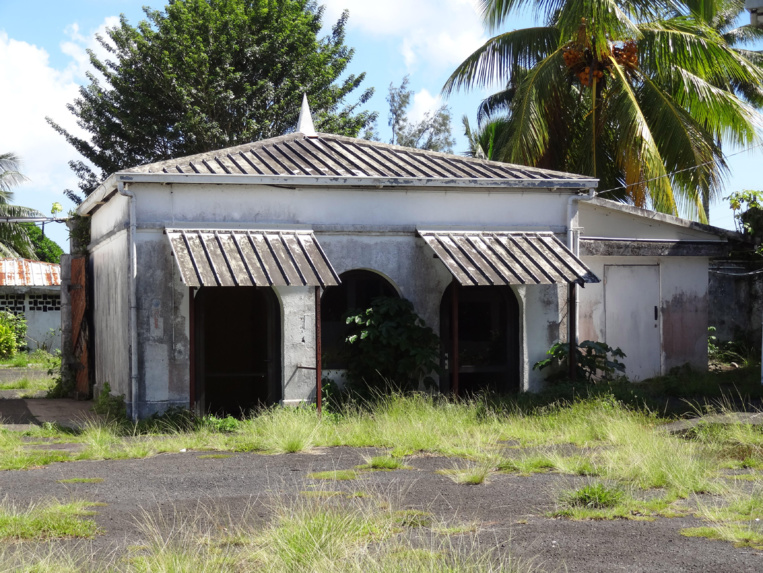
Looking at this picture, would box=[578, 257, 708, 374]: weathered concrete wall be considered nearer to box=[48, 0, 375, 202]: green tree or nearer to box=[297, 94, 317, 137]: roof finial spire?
box=[297, 94, 317, 137]: roof finial spire

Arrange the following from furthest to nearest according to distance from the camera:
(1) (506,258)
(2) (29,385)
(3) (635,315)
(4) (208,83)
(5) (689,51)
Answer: (4) (208,83) → (5) (689,51) → (2) (29,385) → (3) (635,315) → (1) (506,258)

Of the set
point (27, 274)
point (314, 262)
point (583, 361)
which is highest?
point (27, 274)

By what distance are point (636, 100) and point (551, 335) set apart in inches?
296

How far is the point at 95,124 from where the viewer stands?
87.8 feet

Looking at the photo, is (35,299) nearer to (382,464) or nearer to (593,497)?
(382,464)

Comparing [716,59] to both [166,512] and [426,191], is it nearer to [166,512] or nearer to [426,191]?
[426,191]

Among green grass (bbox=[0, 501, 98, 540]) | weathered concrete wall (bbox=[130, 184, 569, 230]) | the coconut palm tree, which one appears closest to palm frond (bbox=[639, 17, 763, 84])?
weathered concrete wall (bbox=[130, 184, 569, 230])

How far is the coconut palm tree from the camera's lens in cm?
3597

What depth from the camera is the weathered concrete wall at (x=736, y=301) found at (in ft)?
61.4

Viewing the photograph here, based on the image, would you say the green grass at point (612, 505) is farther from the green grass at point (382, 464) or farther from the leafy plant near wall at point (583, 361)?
the leafy plant near wall at point (583, 361)

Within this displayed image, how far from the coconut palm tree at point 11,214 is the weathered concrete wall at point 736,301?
1071 inches

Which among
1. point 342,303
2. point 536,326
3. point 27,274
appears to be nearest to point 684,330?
point 536,326

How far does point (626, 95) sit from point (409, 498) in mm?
13273

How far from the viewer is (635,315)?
15891mm
